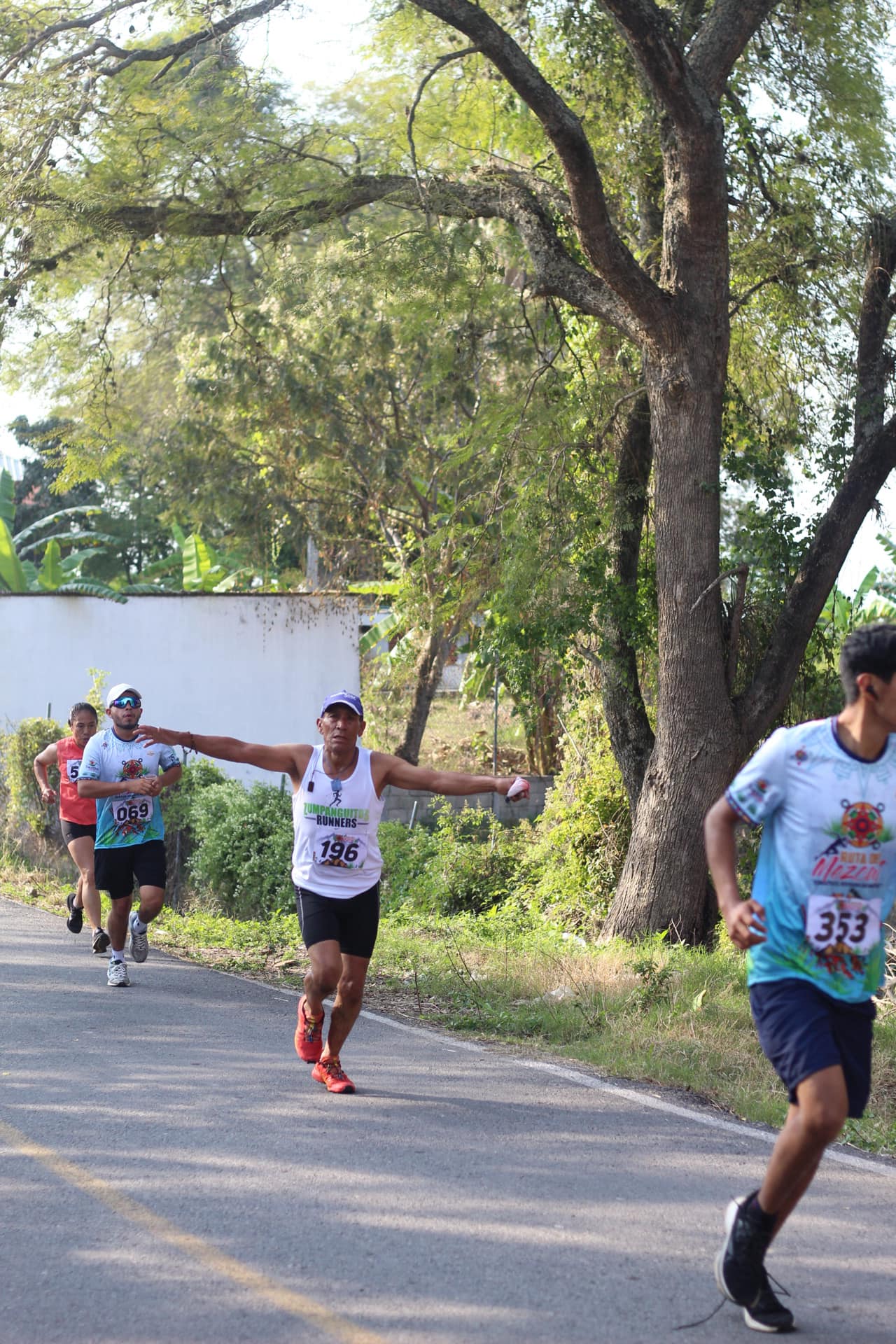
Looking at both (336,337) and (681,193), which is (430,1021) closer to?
(681,193)

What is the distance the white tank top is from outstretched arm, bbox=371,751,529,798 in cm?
12

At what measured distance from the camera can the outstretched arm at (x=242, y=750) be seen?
267 inches

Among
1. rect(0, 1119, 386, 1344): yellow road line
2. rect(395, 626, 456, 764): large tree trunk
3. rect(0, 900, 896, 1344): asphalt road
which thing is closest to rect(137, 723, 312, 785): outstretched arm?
rect(0, 900, 896, 1344): asphalt road

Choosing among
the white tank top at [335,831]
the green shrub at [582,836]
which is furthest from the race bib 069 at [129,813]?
the green shrub at [582,836]

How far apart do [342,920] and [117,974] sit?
10.9 feet

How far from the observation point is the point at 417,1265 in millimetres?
4492

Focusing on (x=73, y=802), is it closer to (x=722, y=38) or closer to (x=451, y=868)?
(x=451, y=868)

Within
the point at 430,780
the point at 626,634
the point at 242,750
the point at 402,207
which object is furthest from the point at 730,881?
the point at 402,207

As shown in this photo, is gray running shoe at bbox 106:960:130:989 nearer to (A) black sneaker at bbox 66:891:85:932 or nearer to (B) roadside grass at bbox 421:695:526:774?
(A) black sneaker at bbox 66:891:85:932

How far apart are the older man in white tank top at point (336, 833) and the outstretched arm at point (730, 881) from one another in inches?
97.3

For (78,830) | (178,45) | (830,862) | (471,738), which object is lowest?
Answer: (471,738)

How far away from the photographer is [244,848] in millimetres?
14070

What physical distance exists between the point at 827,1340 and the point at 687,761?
695 cm

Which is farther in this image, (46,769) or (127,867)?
(46,769)
